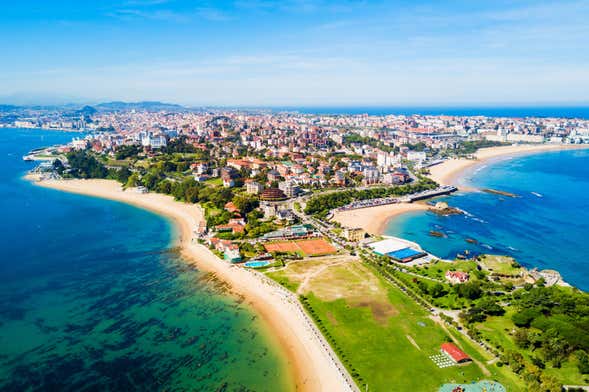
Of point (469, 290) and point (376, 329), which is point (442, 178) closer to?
point (469, 290)

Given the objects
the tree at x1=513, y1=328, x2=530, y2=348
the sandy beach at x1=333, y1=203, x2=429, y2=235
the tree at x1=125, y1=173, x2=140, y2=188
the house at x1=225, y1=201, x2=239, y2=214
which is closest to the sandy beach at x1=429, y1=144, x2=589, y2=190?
the sandy beach at x1=333, y1=203, x2=429, y2=235

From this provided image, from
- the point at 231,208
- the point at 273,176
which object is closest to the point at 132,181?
the point at 273,176

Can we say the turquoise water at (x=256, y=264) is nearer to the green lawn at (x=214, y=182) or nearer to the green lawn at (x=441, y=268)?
the green lawn at (x=441, y=268)

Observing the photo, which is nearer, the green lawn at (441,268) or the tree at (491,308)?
the tree at (491,308)

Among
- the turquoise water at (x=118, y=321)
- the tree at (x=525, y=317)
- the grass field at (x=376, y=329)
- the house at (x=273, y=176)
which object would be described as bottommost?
the turquoise water at (x=118, y=321)

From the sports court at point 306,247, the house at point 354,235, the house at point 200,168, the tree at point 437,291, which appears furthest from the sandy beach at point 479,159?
the house at point 200,168

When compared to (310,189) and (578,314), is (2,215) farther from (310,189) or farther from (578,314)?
(578,314)
